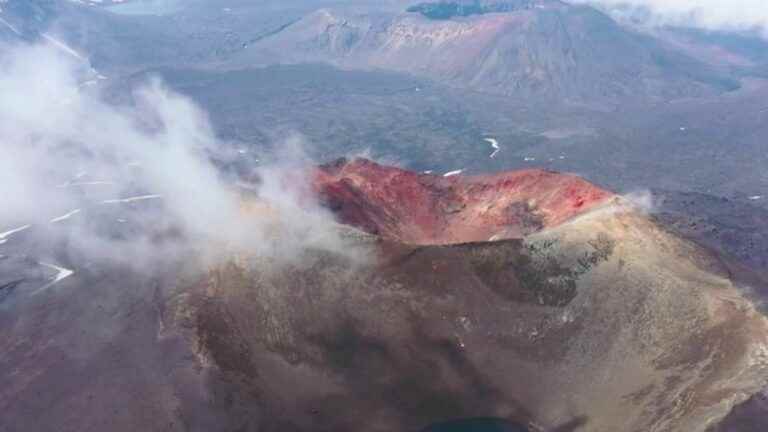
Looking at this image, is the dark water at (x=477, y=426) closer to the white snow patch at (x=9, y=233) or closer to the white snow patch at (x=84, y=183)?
the white snow patch at (x=9, y=233)

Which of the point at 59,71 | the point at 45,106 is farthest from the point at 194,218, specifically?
the point at 59,71

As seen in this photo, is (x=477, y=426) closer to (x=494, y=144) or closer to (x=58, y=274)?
(x=58, y=274)

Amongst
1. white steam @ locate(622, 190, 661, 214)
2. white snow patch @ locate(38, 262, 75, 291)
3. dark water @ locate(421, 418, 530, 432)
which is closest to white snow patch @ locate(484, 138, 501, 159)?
white steam @ locate(622, 190, 661, 214)

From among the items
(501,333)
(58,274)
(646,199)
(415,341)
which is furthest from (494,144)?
(415,341)

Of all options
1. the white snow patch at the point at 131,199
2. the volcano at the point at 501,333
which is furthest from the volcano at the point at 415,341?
the white snow patch at the point at 131,199

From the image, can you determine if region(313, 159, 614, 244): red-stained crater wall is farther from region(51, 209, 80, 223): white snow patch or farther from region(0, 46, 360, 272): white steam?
region(51, 209, 80, 223): white snow patch

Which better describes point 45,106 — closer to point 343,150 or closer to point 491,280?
point 343,150
